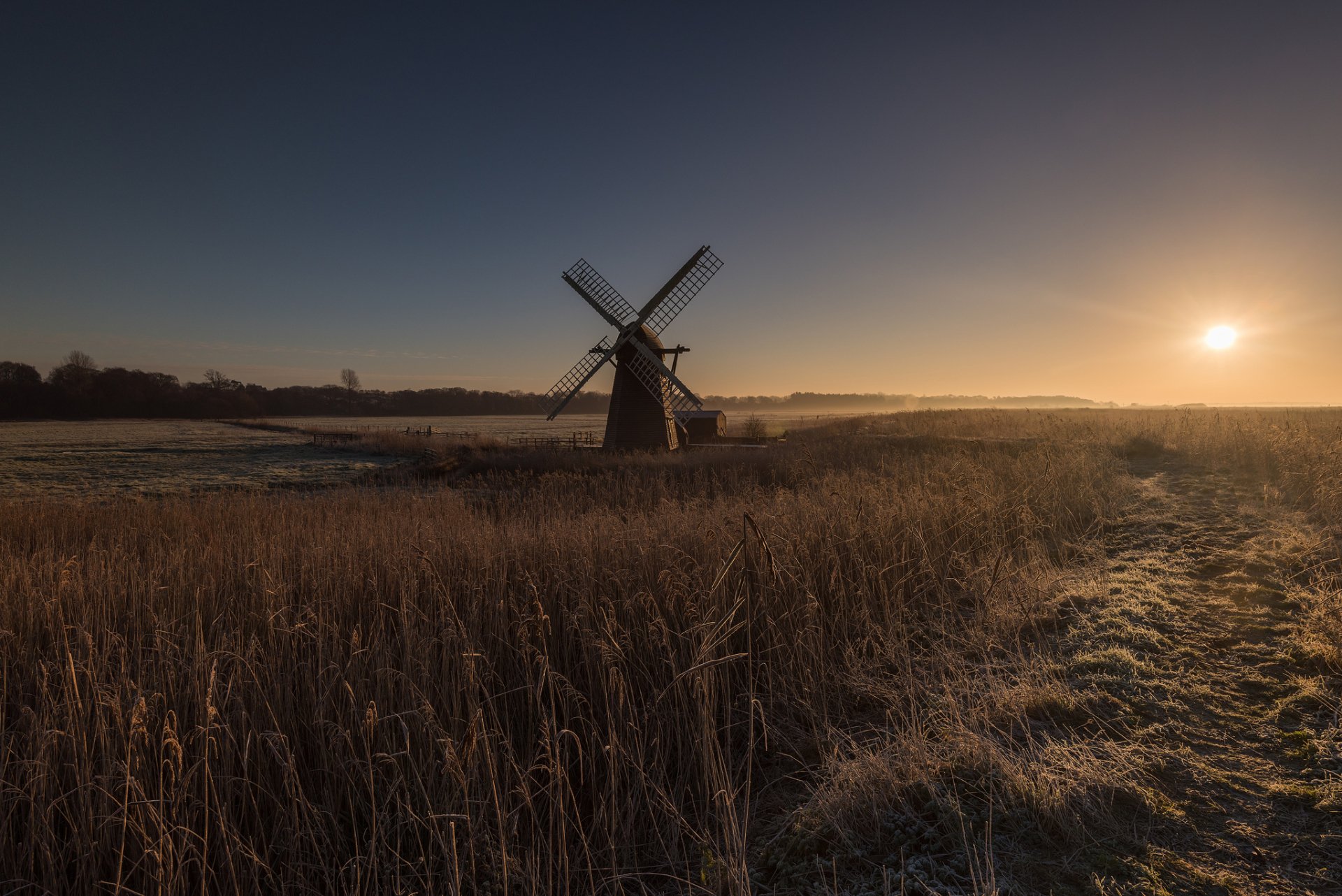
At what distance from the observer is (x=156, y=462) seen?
32969 millimetres

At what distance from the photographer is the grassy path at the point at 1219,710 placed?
2098 mm

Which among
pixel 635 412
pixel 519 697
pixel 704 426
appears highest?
pixel 635 412

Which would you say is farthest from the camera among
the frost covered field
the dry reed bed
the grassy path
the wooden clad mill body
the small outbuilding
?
the small outbuilding

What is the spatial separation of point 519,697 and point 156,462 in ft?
135

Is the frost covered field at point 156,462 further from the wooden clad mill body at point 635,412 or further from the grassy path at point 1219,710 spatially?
the grassy path at point 1219,710

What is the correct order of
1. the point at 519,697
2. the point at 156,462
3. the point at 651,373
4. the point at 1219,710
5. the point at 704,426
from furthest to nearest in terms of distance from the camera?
the point at 704,426
the point at 156,462
the point at 651,373
the point at 519,697
the point at 1219,710

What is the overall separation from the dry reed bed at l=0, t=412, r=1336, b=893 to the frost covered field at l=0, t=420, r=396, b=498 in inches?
636

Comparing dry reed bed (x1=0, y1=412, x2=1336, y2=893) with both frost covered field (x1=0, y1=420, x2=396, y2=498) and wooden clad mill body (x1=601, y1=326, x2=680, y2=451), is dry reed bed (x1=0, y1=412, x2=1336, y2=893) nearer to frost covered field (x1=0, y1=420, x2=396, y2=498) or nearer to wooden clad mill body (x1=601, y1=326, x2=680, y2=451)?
frost covered field (x1=0, y1=420, x2=396, y2=498)

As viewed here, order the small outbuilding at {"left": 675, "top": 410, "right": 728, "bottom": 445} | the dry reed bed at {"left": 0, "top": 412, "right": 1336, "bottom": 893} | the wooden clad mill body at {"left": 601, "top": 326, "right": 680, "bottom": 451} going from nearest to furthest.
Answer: the dry reed bed at {"left": 0, "top": 412, "right": 1336, "bottom": 893}, the wooden clad mill body at {"left": 601, "top": 326, "right": 680, "bottom": 451}, the small outbuilding at {"left": 675, "top": 410, "right": 728, "bottom": 445}

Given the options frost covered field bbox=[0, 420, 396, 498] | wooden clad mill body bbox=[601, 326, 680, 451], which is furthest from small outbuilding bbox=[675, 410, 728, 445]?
frost covered field bbox=[0, 420, 396, 498]

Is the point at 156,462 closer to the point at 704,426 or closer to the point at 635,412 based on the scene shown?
the point at 635,412

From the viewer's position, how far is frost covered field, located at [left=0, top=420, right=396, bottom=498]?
2273 centimetres

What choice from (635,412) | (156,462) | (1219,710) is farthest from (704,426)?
(1219,710)

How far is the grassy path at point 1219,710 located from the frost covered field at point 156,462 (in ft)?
71.8
